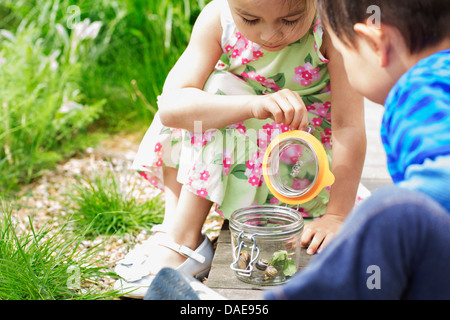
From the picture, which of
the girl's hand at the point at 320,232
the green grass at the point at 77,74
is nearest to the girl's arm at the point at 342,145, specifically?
the girl's hand at the point at 320,232

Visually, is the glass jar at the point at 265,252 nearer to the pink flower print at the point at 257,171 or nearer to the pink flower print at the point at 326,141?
the pink flower print at the point at 257,171

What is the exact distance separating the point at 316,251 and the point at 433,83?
0.80m

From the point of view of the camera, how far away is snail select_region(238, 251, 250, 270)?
167 centimetres

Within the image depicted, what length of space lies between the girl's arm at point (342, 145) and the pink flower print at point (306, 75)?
0.06m

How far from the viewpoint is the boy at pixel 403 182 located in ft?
3.34

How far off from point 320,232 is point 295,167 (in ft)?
0.74

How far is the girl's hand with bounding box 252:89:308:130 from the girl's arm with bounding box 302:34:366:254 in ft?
0.86

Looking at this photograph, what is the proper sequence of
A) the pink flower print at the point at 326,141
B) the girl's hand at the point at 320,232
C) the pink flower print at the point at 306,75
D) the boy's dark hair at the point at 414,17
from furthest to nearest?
1. the pink flower print at the point at 326,141
2. the pink flower print at the point at 306,75
3. the girl's hand at the point at 320,232
4. the boy's dark hair at the point at 414,17

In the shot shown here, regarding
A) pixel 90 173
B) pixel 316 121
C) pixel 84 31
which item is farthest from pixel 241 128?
pixel 84 31

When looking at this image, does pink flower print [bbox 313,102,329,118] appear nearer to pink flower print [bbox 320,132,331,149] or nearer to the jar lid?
pink flower print [bbox 320,132,331,149]

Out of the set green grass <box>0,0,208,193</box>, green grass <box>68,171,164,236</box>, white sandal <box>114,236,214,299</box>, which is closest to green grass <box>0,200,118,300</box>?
white sandal <box>114,236,214,299</box>

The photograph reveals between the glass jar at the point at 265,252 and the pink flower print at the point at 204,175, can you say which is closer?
the glass jar at the point at 265,252

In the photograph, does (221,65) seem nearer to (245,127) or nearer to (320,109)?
(245,127)

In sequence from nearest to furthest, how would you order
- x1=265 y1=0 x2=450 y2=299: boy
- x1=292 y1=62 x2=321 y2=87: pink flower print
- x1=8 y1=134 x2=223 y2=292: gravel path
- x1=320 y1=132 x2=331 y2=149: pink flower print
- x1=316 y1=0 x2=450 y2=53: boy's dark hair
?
x1=265 y1=0 x2=450 y2=299: boy < x1=316 y1=0 x2=450 y2=53: boy's dark hair < x1=292 y1=62 x2=321 y2=87: pink flower print < x1=320 y1=132 x2=331 y2=149: pink flower print < x1=8 y1=134 x2=223 y2=292: gravel path
